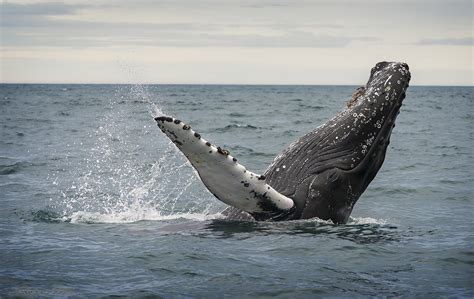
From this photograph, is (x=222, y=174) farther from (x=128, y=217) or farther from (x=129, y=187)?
(x=129, y=187)

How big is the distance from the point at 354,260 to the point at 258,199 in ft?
3.98

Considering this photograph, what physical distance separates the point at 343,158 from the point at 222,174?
1690mm

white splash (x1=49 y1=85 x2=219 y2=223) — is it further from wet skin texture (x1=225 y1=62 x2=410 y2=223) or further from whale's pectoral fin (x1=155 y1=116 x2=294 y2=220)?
wet skin texture (x1=225 y1=62 x2=410 y2=223)

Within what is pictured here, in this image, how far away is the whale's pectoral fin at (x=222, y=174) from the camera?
760 centimetres

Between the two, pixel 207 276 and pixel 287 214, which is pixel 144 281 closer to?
pixel 207 276

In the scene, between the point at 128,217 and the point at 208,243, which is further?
the point at 128,217

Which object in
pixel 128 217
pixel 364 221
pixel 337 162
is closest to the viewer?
pixel 337 162

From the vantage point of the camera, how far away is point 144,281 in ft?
23.2

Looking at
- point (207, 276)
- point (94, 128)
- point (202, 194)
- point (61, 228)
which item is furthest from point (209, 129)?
point (207, 276)

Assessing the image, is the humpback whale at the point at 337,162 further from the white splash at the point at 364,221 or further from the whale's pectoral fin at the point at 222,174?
the white splash at the point at 364,221

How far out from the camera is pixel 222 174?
795 cm

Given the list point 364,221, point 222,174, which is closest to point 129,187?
point 364,221

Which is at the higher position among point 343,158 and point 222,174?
point 343,158

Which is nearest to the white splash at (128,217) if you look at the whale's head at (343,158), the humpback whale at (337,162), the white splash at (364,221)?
the humpback whale at (337,162)
